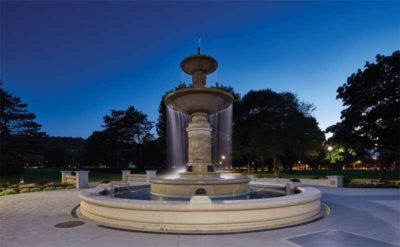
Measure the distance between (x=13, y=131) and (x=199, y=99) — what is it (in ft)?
143

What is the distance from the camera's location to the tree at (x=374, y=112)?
27.2m

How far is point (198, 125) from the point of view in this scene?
1536 cm

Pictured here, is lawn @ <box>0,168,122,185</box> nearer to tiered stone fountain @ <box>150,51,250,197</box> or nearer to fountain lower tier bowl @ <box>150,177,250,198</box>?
tiered stone fountain @ <box>150,51,250,197</box>

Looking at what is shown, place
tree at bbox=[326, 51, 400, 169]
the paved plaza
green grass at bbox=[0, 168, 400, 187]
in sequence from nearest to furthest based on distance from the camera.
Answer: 1. the paved plaza
2. tree at bbox=[326, 51, 400, 169]
3. green grass at bbox=[0, 168, 400, 187]

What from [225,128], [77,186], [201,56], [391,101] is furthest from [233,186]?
[225,128]

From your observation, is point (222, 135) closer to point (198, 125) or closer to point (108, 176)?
point (108, 176)

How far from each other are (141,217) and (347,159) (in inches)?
1229

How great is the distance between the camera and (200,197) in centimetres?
820

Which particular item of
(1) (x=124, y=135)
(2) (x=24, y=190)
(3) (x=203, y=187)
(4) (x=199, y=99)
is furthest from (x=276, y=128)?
(1) (x=124, y=135)

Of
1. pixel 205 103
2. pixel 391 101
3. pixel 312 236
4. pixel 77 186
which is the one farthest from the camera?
pixel 391 101

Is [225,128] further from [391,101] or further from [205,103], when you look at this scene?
[205,103]

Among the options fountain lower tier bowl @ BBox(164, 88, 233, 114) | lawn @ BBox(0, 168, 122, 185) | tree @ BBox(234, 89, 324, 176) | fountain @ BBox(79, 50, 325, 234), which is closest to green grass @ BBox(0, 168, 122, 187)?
lawn @ BBox(0, 168, 122, 185)

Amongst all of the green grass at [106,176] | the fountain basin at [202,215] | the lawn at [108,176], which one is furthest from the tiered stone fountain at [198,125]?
the green grass at [106,176]

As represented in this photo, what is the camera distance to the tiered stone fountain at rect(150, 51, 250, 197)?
42.0 feet
